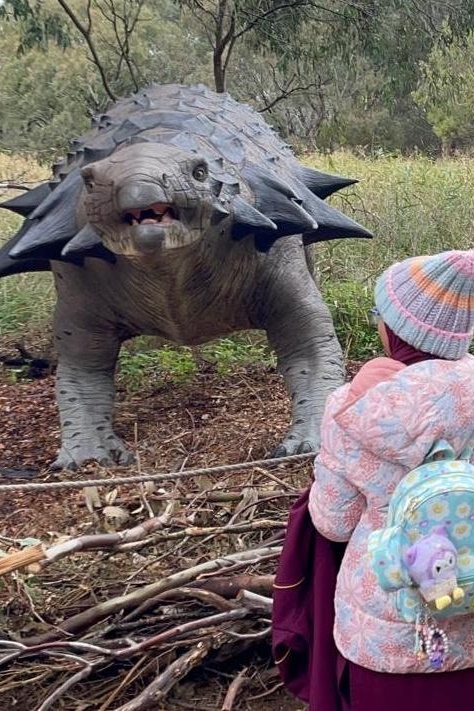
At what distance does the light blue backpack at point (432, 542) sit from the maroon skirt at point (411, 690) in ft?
0.75

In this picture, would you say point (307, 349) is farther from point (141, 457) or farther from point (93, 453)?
point (93, 453)

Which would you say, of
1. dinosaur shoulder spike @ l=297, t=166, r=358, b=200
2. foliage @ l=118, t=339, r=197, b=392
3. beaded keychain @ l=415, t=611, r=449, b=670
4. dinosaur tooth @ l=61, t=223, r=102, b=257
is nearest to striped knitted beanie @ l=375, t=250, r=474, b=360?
beaded keychain @ l=415, t=611, r=449, b=670

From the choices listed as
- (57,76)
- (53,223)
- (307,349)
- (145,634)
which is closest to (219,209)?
(53,223)

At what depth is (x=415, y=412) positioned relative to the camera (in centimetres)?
171

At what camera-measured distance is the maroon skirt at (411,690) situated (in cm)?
184

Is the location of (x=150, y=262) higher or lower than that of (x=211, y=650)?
higher

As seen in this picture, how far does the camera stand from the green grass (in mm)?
6031

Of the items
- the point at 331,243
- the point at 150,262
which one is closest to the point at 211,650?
the point at 150,262

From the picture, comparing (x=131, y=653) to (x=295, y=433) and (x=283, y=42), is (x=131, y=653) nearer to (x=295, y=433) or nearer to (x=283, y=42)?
(x=295, y=433)

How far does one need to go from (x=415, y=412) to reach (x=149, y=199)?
1626mm

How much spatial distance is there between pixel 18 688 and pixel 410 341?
4.87ft

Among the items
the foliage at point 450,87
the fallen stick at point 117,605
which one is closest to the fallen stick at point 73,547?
the fallen stick at point 117,605

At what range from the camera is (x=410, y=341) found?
1.76 metres

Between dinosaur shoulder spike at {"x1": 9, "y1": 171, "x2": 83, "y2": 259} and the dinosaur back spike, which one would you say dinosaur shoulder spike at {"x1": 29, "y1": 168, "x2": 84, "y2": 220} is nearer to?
dinosaur shoulder spike at {"x1": 9, "y1": 171, "x2": 83, "y2": 259}
